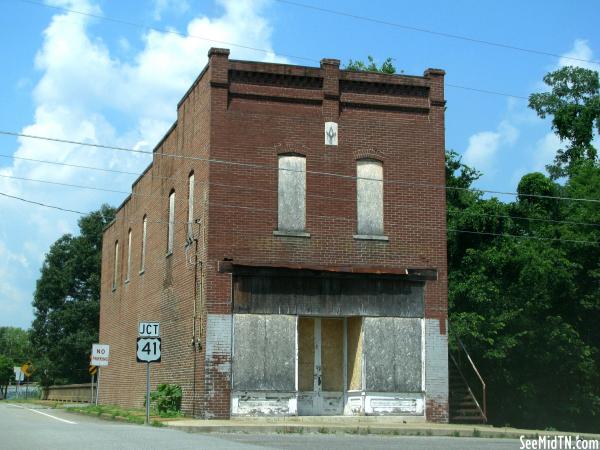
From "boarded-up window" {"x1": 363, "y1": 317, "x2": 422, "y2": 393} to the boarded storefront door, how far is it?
110 cm

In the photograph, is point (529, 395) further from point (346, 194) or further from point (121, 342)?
point (121, 342)

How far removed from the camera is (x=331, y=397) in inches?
942

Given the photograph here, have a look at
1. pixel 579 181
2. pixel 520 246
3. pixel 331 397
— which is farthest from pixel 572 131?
pixel 331 397

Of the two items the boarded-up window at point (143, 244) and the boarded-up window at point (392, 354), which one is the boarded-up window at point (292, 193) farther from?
the boarded-up window at point (143, 244)

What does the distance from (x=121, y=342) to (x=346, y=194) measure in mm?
15897

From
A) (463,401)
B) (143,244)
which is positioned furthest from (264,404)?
(143,244)

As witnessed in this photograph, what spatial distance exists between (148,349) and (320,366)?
5119 millimetres

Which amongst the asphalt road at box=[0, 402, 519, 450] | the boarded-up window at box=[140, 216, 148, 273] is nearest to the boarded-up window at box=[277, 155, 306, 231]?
the asphalt road at box=[0, 402, 519, 450]

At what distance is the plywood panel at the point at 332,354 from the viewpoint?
79.3 feet

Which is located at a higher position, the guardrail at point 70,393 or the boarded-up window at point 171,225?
the boarded-up window at point 171,225

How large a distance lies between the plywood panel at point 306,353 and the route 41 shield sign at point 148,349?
4.36 m

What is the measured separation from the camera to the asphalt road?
47.9 feet

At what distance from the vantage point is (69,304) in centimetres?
6631
